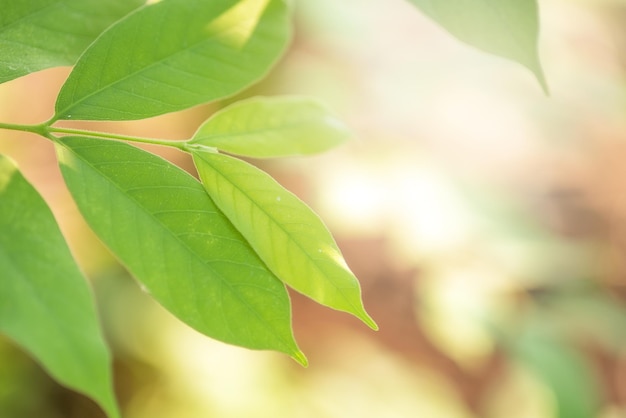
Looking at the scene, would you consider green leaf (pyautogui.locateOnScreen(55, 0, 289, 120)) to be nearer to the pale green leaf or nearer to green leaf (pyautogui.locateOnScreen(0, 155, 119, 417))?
green leaf (pyautogui.locateOnScreen(0, 155, 119, 417))

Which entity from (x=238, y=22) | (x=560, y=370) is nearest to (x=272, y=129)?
(x=238, y=22)

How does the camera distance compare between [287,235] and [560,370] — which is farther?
[560,370]

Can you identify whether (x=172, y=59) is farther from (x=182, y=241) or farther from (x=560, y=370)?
(x=560, y=370)

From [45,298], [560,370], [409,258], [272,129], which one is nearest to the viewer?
[45,298]

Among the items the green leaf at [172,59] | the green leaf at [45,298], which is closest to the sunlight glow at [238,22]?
the green leaf at [172,59]

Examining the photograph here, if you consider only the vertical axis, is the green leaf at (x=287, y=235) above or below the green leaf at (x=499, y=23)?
below

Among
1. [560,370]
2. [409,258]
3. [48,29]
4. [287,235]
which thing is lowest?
[560,370]

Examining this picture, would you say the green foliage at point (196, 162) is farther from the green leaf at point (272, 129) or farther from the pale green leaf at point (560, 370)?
the pale green leaf at point (560, 370)
